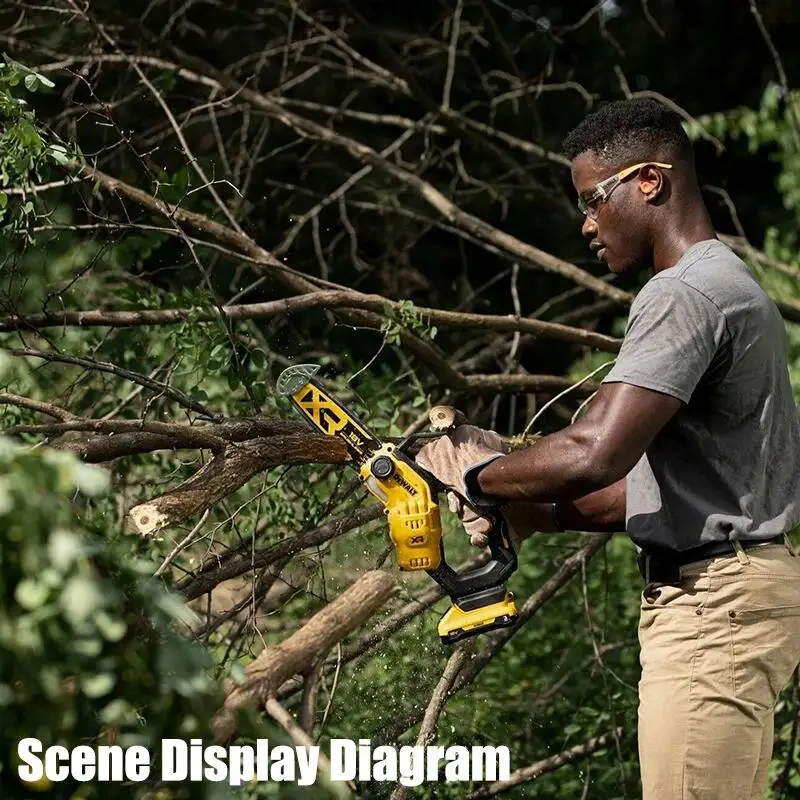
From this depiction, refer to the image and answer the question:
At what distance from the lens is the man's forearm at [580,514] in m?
3.34

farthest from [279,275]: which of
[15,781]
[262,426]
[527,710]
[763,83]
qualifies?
[763,83]

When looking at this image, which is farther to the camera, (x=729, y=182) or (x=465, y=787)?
(x=729, y=182)

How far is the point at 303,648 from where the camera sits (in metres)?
2.48

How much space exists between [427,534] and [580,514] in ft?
1.44

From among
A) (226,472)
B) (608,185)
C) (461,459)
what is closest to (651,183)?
(608,185)

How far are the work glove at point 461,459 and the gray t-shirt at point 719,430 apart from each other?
445 millimetres

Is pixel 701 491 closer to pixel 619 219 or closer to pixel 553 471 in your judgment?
pixel 553 471

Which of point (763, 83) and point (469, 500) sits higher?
point (763, 83)

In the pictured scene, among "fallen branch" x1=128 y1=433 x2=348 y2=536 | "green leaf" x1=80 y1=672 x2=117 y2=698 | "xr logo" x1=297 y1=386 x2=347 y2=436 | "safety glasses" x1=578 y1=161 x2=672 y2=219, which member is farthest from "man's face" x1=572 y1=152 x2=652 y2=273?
"green leaf" x1=80 y1=672 x2=117 y2=698

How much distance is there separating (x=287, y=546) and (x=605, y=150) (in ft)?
4.82

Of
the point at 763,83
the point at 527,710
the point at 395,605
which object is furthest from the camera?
the point at 763,83

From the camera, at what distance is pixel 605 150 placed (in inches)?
127

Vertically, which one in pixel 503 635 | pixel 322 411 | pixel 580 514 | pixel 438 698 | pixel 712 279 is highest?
pixel 712 279

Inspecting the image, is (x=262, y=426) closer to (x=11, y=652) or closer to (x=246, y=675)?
(x=246, y=675)
